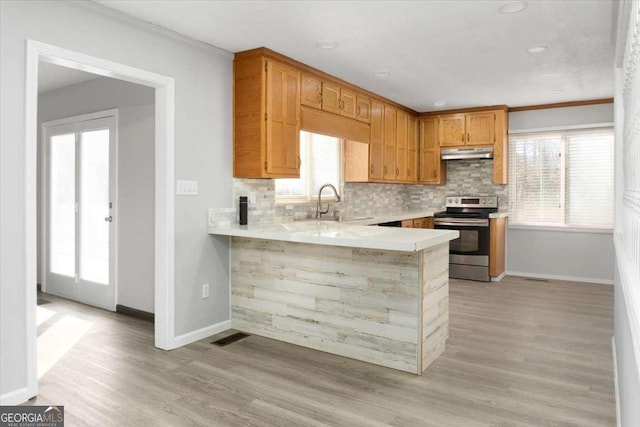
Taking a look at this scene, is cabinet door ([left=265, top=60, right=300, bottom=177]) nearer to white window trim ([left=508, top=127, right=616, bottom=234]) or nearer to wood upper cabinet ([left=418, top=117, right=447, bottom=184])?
wood upper cabinet ([left=418, top=117, right=447, bottom=184])

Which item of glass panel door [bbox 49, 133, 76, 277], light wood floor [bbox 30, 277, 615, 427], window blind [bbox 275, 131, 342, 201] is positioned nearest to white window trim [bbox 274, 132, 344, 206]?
window blind [bbox 275, 131, 342, 201]

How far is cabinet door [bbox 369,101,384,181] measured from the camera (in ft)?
18.7

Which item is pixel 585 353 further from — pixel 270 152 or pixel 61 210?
pixel 61 210

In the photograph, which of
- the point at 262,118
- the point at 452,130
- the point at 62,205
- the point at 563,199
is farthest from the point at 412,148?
the point at 62,205

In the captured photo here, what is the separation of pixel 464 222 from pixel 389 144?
1525mm

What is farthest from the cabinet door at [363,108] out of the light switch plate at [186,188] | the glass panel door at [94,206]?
the glass panel door at [94,206]

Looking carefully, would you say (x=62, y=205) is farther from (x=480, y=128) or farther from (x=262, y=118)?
(x=480, y=128)

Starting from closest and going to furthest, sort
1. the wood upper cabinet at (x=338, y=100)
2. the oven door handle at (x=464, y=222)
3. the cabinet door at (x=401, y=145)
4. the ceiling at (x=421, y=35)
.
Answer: the ceiling at (x=421, y=35) < the wood upper cabinet at (x=338, y=100) < the oven door handle at (x=464, y=222) < the cabinet door at (x=401, y=145)

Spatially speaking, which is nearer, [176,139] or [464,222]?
[176,139]

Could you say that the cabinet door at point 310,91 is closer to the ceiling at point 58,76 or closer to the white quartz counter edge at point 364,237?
the white quartz counter edge at point 364,237

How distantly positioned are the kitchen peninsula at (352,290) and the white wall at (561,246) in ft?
12.2

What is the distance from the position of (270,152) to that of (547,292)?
390 centimetres

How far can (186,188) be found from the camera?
363 cm

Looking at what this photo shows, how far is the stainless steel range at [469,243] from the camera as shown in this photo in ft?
20.3
